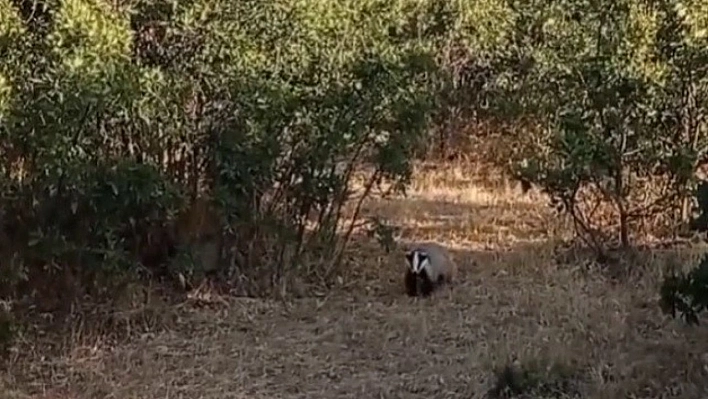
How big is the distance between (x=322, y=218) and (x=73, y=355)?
2.39 m

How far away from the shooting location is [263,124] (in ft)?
25.8

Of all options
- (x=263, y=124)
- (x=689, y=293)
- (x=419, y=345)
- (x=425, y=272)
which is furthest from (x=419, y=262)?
(x=689, y=293)

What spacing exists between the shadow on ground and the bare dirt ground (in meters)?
0.01

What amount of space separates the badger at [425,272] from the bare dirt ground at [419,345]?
102mm

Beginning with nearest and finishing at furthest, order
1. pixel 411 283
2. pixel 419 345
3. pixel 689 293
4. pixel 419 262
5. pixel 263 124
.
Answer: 1. pixel 689 293
2. pixel 419 345
3. pixel 263 124
4. pixel 419 262
5. pixel 411 283

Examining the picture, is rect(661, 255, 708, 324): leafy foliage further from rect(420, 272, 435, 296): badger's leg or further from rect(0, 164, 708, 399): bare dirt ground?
rect(420, 272, 435, 296): badger's leg

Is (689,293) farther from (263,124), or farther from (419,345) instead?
(263,124)

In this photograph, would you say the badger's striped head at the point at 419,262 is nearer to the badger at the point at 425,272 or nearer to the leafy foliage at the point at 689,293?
the badger at the point at 425,272

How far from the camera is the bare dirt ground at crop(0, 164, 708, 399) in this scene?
6.31 metres

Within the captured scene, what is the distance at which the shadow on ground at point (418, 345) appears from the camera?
249 inches

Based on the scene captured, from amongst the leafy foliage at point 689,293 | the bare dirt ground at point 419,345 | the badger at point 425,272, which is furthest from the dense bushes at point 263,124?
the leafy foliage at point 689,293

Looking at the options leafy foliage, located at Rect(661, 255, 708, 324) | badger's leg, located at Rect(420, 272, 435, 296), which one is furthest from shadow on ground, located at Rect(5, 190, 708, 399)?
leafy foliage, located at Rect(661, 255, 708, 324)

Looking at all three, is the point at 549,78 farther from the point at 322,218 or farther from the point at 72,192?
the point at 72,192

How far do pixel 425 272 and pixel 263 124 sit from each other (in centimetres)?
148
